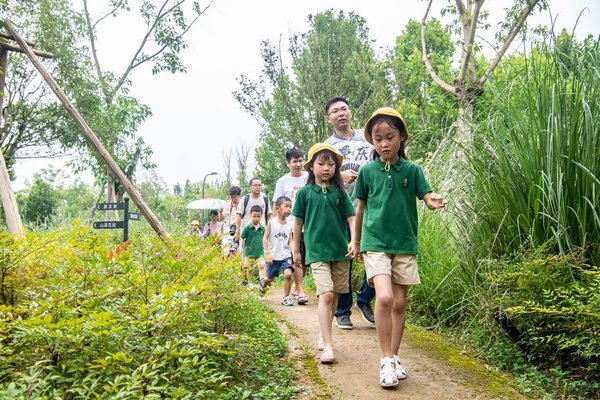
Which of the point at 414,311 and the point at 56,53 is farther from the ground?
the point at 56,53

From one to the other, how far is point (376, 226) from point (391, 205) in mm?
160

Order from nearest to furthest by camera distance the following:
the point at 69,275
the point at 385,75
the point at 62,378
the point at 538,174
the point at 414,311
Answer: the point at 62,378 < the point at 69,275 < the point at 538,174 < the point at 414,311 < the point at 385,75

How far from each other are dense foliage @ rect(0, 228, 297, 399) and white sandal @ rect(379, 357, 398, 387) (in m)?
0.51

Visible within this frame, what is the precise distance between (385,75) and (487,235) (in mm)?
9816

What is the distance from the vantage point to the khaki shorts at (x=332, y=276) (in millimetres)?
3566

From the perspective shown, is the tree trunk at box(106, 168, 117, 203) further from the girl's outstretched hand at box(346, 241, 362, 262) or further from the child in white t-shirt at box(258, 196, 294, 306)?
the girl's outstretched hand at box(346, 241, 362, 262)

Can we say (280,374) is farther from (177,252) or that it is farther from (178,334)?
(177,252)

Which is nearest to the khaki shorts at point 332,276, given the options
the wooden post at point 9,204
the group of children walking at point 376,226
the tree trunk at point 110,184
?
the group of children walking at point 376,226

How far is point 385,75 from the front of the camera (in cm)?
1288

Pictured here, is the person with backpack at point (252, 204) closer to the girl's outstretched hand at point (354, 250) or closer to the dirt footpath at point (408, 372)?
the dirt footpath at point (408, 372)

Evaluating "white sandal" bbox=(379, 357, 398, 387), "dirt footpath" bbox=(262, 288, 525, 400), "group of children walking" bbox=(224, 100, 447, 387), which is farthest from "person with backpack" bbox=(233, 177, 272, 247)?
"white sandal" bbox=(379, 357, 398, 387)

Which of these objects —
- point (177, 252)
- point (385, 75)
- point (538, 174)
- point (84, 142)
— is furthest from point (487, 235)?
point (84, 142)

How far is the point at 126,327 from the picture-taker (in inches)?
85.0

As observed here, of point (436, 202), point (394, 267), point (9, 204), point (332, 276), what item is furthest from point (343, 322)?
point (9, 204)
